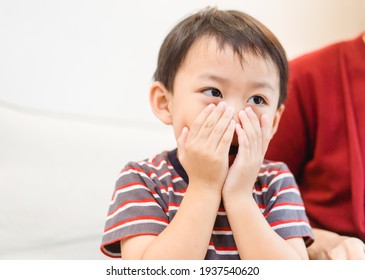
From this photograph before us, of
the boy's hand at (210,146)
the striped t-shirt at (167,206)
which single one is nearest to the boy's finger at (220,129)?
the boy's hand at (210,146)

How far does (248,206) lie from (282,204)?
0.32 ft

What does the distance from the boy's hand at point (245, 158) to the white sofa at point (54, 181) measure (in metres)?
0.36

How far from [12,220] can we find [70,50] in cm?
37

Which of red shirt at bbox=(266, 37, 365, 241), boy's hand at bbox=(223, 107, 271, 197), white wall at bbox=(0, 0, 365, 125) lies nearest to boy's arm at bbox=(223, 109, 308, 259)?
boy's hand at bbox=(223, 107, 271, 197)

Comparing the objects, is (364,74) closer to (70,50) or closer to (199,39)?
(199,39)

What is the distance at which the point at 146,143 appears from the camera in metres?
1.02

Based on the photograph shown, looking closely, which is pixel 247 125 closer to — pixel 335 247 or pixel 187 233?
pixel 187 233

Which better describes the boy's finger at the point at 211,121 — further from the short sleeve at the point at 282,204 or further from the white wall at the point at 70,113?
the white wall at the point at 70,113

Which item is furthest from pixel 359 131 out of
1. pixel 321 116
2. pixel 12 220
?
pixel 12 220

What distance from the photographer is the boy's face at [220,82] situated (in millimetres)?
643

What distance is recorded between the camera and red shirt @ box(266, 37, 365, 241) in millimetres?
920

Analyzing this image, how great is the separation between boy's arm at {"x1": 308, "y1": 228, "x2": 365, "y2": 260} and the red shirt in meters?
0.06

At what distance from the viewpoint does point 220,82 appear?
2.11 feet

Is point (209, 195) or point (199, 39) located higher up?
point (199, 39)
